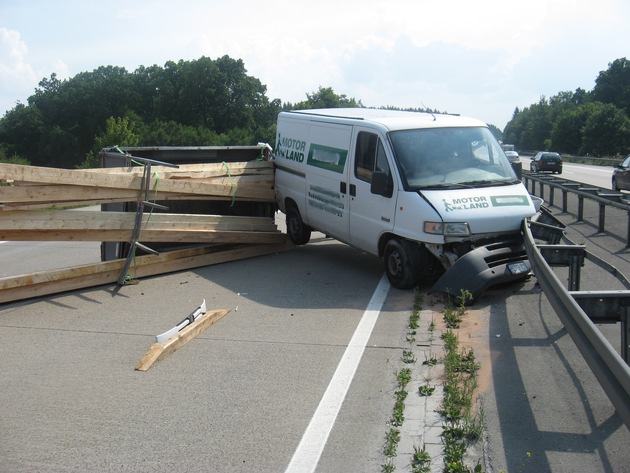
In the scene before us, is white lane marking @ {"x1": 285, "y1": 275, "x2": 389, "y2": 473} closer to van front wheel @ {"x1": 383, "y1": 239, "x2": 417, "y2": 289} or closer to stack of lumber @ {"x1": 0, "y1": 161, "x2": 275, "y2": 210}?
van front wheel @ {"x1": 383, "y1": 239, "x2": 417, "y2": 289}

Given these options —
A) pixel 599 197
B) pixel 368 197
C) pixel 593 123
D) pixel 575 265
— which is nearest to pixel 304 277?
pixel 368 197

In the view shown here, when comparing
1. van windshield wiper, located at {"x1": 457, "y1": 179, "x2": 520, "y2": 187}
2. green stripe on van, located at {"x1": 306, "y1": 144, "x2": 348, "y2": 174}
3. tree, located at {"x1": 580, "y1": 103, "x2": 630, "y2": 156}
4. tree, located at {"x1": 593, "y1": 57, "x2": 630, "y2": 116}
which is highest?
tree, located at {"x1": 593, "y1": 57, "x2": 630, "y2": 116}

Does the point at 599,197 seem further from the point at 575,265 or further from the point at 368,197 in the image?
the point at 575,265

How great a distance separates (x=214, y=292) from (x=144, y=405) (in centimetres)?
429

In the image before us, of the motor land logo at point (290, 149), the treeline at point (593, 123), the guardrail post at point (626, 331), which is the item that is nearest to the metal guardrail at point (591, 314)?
the guardrail post at point (626, 331)

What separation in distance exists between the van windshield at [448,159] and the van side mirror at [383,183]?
0.65ft

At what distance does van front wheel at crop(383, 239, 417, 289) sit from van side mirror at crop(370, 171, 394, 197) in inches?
25.3

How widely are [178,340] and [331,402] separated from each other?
2.19 metres

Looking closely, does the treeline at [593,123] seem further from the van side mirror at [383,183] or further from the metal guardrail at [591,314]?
the metal guardrail at [591,314]

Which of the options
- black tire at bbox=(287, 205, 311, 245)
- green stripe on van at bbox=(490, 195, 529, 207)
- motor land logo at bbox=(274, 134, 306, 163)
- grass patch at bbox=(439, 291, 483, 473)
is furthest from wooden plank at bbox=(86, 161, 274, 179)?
grass patch at bbox=(439, 291, 483, 473)

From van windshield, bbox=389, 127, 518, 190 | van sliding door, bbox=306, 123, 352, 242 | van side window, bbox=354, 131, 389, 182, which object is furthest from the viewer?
van sliding door, bbox=306, 123, 352, 242

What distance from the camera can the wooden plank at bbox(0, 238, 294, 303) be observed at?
9.66 m

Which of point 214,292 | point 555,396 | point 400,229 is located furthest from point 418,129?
point 555,396

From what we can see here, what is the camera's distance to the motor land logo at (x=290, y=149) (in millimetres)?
12648
